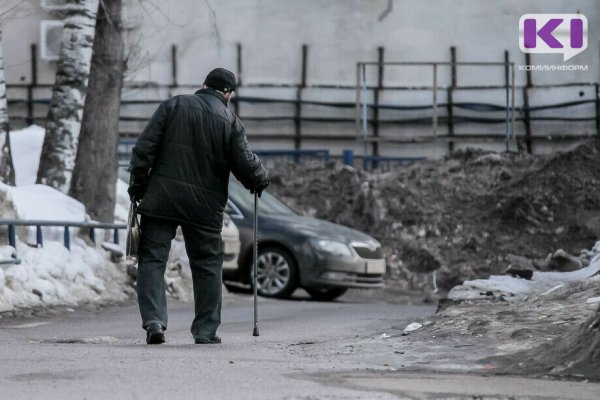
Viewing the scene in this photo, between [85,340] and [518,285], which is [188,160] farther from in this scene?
[518,285]

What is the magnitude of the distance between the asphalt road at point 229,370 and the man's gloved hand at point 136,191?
3.22 feet

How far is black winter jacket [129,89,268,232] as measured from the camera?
11.3 m

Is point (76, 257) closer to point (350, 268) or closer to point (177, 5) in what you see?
point (350, 268)

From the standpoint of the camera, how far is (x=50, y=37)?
36.1 meters

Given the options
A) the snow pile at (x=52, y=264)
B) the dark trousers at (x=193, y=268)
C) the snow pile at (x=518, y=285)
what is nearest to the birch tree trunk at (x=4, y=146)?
the snow pile at (x=52, y=264)

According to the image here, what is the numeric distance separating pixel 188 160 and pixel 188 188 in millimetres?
186

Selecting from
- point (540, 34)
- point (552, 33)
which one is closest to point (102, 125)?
point (552, 33)

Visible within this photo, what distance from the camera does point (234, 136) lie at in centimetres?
1148

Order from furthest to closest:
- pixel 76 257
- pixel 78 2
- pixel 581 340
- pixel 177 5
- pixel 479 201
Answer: pixel 177 5 < pixel 479 201 < pixel 78 2 < pixel 76 257 < pixel 581 340

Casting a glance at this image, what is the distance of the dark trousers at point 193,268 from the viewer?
1132 centimetres

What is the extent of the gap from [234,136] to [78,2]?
29.3ft

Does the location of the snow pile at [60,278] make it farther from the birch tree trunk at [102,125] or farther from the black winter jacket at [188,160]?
the black winter jacket at [188,160]

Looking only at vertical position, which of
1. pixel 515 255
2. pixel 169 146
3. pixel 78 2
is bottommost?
pixel 515 255

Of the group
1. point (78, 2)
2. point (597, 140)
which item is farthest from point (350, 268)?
point (597, 140)
